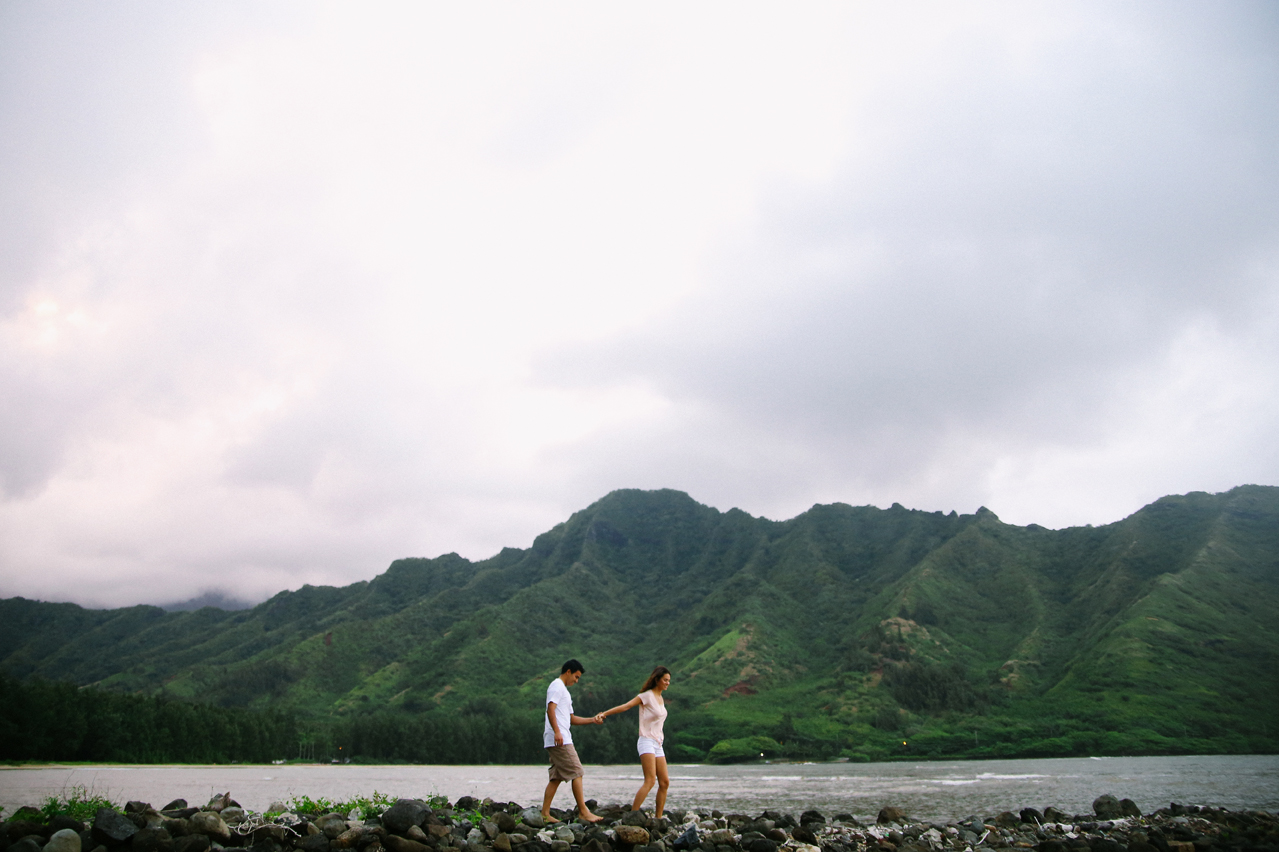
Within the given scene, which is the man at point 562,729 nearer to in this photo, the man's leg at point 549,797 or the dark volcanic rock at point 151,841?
the man's leg at point 549,797

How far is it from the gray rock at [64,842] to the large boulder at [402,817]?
15.9 feet

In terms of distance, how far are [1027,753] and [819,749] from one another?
129 ft

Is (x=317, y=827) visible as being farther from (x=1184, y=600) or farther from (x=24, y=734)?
(x=1184, y=600)

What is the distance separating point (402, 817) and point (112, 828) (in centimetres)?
468

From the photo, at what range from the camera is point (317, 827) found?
14.2 meters

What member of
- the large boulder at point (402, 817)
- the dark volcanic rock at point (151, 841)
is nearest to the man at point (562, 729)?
the large boulder at point (402, 817)

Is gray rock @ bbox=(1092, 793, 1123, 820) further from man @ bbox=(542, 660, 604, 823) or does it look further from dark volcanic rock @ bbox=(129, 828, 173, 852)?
dark volcanic rock @ bbox=(129, 828, 173, 852)

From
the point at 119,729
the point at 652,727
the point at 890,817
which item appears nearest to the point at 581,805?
the point at 652,727

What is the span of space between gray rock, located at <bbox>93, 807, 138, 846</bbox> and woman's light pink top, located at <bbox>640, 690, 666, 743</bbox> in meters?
9.11

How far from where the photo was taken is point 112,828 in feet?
41.7

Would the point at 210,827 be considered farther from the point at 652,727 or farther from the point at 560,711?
the point at 652,727

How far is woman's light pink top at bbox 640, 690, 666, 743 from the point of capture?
1620 centimetres

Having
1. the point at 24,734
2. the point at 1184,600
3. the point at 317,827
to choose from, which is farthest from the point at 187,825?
the point at 1184,600

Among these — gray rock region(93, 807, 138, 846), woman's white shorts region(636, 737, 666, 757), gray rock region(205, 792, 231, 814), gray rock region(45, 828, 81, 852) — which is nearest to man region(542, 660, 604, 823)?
woman's white shorts region(636, 737, 666, 757)
